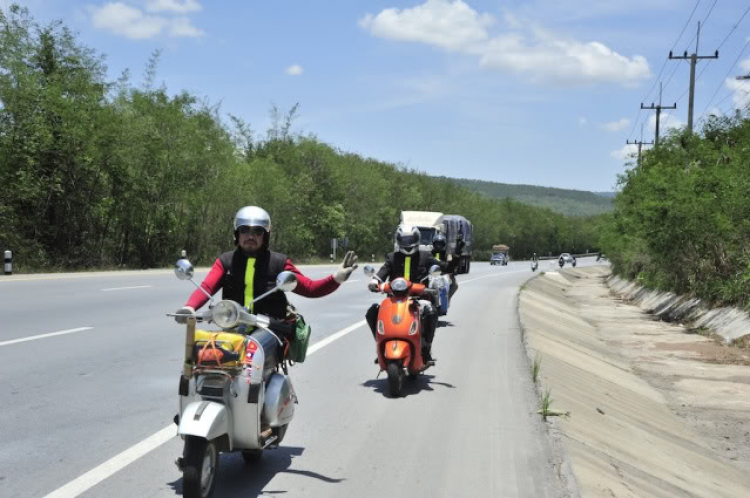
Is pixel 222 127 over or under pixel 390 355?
over

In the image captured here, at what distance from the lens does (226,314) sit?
4.87 metres

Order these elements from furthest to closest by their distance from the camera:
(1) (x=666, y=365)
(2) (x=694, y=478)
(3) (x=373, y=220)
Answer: (3) (x=373, y=220)
(1) (x=666, y=365)
(2) (x=694, y=478)

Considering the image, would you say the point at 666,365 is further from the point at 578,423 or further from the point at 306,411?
the point at 306,411

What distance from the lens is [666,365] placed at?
624 inches

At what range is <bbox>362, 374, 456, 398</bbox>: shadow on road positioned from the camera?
9.18 metres

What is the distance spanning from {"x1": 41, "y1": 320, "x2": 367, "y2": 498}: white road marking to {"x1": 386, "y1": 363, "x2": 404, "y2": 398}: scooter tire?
265 cm

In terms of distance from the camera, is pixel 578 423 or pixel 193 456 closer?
pixel 193 456

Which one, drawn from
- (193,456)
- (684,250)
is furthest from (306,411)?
(684,250)

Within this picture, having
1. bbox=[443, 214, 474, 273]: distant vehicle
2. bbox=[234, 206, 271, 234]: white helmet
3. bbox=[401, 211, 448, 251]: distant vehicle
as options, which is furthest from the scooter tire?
bbox=[443, 214, 474, 273]: distant vehicle

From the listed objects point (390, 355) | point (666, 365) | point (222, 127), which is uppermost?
point (222, 127)

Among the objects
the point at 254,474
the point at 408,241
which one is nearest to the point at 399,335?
the point at 408,241

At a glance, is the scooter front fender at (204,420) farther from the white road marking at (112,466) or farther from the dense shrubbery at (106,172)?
the dense shrubbery at (106,172)

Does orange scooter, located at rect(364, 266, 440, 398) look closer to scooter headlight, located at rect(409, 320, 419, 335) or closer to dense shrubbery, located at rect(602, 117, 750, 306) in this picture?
scooter headlight, located at rect(409, 320, 419, 335)

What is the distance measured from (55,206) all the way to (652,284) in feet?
86.0
